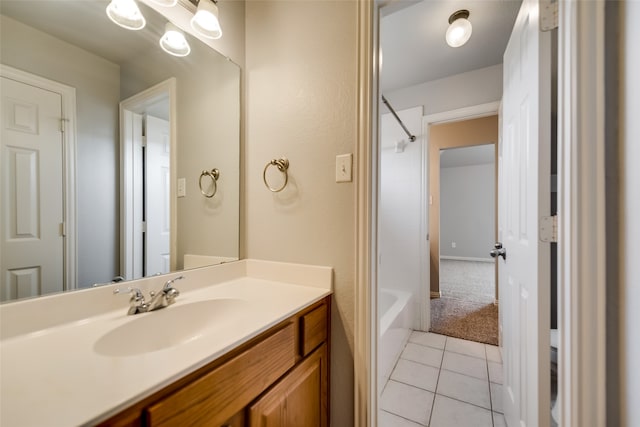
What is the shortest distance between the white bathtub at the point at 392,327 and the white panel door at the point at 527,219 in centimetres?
60

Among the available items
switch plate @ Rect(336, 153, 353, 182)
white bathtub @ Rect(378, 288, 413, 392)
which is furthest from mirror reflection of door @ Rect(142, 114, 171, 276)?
white bathtub @ Rect(378, 288, 413, 392)

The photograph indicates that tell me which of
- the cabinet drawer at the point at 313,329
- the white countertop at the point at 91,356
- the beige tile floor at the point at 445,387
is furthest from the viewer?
the beige tile floor at the point at 445,387

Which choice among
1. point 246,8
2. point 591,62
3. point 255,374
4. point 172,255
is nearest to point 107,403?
point 255,374

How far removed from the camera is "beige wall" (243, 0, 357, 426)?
1.04m

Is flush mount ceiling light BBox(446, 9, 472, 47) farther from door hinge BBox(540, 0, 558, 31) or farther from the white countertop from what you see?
the white countertop

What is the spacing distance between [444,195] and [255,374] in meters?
6.58

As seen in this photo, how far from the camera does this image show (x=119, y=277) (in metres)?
0.86

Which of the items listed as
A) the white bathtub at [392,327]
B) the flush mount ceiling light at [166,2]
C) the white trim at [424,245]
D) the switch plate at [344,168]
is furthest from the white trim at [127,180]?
the white trim at [424,245]

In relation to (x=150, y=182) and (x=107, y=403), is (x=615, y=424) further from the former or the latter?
(x=150, y=182)

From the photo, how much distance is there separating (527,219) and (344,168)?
74 centimetres

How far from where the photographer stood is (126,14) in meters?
0.88

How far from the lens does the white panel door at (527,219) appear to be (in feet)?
2.76

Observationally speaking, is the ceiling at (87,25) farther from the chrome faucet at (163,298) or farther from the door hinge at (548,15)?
the door hinge at (548,15)

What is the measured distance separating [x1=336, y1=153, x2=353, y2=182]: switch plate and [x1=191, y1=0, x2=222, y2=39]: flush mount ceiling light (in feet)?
2.60
